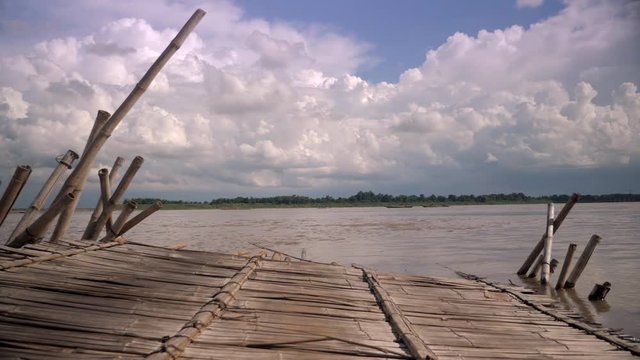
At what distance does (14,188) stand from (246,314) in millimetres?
3251

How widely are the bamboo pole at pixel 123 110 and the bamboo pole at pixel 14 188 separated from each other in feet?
2.82

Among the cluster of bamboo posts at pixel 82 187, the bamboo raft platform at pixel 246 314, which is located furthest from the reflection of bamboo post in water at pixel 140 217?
the bamboo raft platform at pixel 246 314

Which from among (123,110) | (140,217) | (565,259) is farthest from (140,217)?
(565,259)

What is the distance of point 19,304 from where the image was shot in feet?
12.0

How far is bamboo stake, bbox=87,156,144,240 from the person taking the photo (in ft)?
25.8

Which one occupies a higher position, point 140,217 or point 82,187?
point 82,187

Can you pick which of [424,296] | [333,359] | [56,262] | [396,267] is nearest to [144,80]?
[56,262]

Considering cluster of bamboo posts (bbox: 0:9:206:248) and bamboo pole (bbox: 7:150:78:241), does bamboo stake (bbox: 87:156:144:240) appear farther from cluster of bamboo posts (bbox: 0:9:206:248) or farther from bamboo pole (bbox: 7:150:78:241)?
bamboo pole (bbox: 7:150:78:241)

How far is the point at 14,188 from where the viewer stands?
5.65m

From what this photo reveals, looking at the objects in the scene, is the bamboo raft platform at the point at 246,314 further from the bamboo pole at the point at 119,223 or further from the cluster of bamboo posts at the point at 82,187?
the bamboo pole at the point at 119,223

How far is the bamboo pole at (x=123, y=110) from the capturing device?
654 cm

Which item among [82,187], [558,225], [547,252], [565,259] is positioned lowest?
[565,259]

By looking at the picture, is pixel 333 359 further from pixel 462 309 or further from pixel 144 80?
pixel 144 80

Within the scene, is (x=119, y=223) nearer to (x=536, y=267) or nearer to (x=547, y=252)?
(x=547, y=252)
